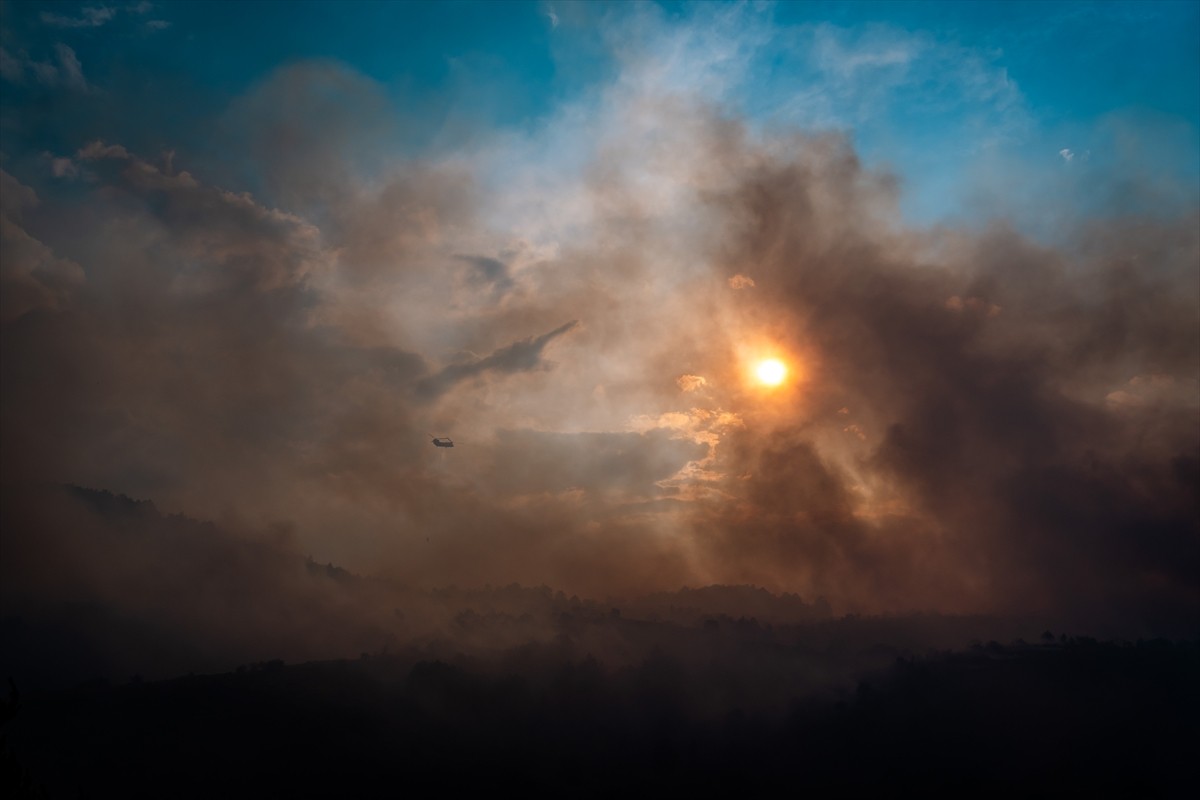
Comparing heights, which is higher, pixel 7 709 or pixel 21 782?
pixel 7 709

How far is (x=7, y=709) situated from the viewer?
45.8m

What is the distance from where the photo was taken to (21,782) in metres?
48.6

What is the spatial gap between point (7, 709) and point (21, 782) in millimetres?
6984
